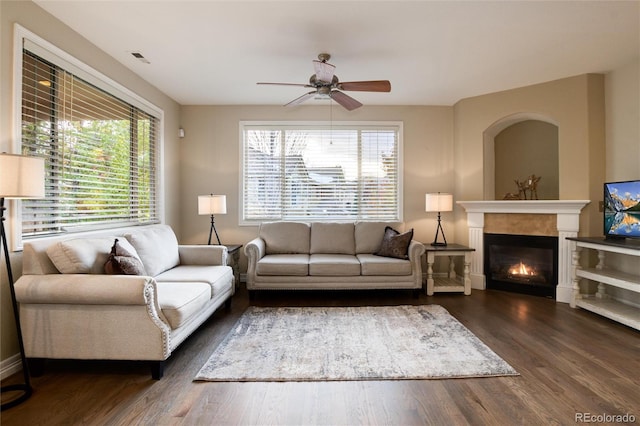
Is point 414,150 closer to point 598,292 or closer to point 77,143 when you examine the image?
point 598,292

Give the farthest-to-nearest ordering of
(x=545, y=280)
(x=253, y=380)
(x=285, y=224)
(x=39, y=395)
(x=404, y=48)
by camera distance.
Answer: (x=285, y=224) → (x=545, y=280) → (x=404, y=48) → (x=253, y=380) → (x=39, y=395)

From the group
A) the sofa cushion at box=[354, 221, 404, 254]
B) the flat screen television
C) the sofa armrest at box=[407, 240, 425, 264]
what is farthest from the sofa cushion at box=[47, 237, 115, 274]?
the flat screen television

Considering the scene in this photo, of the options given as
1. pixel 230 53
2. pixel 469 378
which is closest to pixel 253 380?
pixel 469 378

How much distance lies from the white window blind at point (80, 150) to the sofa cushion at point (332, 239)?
226cm

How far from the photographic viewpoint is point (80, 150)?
2922 mm

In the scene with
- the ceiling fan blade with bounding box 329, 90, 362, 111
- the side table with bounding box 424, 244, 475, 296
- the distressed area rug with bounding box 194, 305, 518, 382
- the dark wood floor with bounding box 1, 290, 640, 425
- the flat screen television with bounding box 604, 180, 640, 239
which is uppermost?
the ceiling fan blade with bounding box 329, 90, 362, 111

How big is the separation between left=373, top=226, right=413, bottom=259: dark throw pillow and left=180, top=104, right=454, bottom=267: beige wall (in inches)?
32.1

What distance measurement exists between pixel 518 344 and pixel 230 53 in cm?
385

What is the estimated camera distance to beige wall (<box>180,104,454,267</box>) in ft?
16.0

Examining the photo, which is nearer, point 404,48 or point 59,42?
point 59,42

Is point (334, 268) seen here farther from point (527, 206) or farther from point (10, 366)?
point (10, 366)

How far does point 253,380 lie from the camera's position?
215cm

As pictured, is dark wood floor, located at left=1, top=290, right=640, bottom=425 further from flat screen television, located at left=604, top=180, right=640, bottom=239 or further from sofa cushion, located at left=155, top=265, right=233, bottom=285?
flat screen television, located at left=604, top=180, right=640, bottom=239

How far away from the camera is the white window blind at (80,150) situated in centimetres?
247
